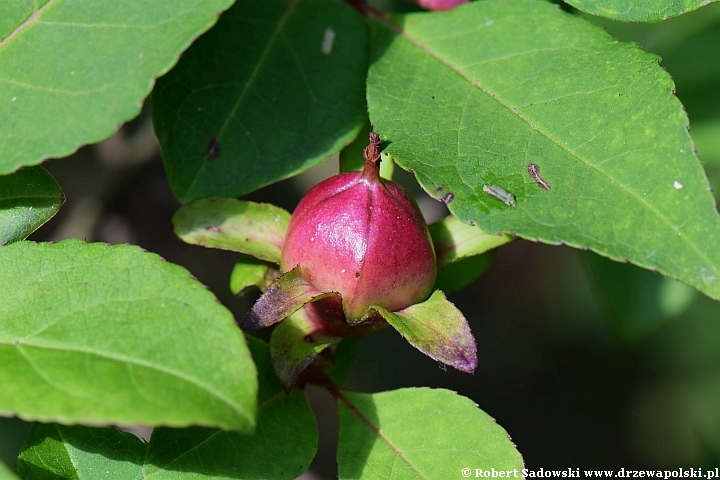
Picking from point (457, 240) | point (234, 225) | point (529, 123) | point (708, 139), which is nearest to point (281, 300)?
point (234, 225)

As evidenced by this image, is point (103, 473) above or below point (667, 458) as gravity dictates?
above

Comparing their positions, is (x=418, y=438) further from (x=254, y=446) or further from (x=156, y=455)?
(x=156, y=455)

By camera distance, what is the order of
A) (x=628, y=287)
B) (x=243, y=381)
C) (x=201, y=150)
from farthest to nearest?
(x=628, y=287)
(x=201, y=150)
(x=243, y=381)

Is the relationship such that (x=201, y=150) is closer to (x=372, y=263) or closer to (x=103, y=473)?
(x=372, y=263)

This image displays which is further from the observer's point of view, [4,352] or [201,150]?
[201,150]

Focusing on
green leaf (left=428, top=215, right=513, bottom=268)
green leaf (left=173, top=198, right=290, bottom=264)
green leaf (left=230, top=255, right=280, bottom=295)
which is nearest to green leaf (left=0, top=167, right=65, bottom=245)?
green leaf (left=173, top=198, right=290, bottom=264)

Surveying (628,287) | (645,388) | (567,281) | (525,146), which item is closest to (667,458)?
(645,388)

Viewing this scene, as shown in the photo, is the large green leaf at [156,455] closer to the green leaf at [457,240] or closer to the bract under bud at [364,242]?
the bract under bud at [364,242]
